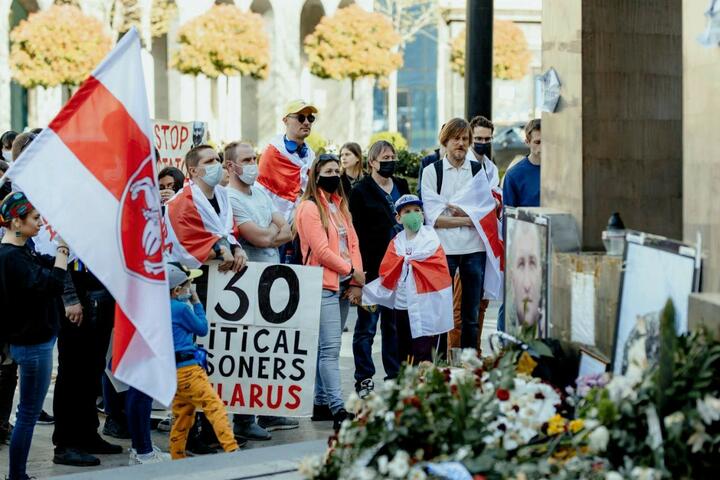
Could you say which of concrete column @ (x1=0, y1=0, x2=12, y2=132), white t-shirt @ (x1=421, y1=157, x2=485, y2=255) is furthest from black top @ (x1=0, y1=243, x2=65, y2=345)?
concrete column @ (x1=0, y1=0, x2=12, y2=132)

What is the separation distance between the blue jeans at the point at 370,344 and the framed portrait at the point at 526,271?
2889mm

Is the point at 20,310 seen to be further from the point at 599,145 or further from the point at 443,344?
the point at 443,344

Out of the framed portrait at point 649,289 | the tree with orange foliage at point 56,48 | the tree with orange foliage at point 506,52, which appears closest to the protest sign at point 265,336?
the framed portrait at point 649,289

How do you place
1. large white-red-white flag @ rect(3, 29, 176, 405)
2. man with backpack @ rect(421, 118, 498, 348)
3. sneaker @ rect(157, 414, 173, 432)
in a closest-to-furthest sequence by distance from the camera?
large white-red-white flag @ rect(3, 29, 176, 405)
sneaker @ rect(157, 414, 173, 432)
man with backpack @ rect(421, 118, 498, 348)

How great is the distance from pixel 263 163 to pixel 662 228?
4.45 metres

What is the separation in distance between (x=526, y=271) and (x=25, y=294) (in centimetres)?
267

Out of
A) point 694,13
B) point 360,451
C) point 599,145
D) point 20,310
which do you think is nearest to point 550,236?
point 599,145

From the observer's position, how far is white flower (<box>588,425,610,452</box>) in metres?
4.42

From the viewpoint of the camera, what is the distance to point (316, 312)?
8.65 m

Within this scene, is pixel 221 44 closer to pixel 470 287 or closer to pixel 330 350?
pixel 470 287

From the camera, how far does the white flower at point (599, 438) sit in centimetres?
442

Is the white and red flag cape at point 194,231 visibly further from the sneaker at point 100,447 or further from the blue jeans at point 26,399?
the blue jeans at point 26,399

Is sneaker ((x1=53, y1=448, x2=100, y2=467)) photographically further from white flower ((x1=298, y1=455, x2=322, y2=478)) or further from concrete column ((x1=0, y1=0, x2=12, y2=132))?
concrete column ((x1=0, y1=0, x2=12, y2=132))

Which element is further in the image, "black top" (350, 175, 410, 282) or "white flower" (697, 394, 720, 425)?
"black top" (350, 175, 410, 282)
